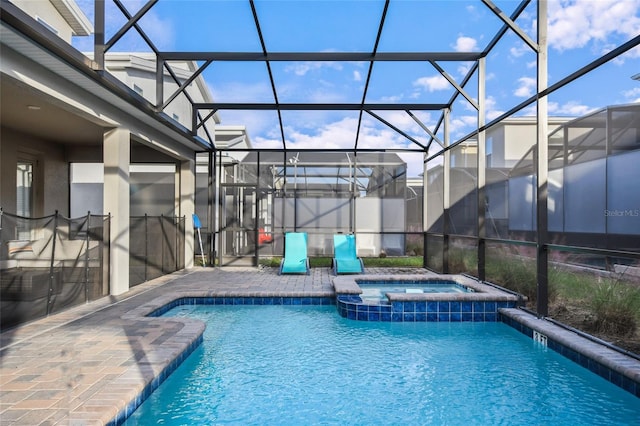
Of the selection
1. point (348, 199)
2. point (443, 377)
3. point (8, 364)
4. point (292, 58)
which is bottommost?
point (443, 377)

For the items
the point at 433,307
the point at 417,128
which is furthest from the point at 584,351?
the point at 417,128

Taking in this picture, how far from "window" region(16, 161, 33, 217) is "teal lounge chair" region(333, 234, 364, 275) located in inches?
274

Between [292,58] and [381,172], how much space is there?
179 inches

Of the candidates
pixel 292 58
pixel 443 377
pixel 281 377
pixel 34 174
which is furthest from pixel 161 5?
pixel 443 377

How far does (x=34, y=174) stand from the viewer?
8.97m

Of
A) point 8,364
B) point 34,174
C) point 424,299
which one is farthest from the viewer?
point 34,174

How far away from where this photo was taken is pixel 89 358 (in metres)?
3.49

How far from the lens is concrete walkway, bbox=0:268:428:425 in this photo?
2.59m

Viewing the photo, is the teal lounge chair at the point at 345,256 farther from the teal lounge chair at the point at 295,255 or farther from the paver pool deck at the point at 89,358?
the paver pool deck at the point at 89,358

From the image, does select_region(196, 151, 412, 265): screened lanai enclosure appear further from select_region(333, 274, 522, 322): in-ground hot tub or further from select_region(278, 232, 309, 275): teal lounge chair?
select_region(333, 274, 522, 322): in-ground hot tub

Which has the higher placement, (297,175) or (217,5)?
(217,5)

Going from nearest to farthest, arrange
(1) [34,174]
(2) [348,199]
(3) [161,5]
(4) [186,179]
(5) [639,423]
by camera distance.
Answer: (5) [639,423] < (3) [161,5] < (1) [34,174] < (4) [186,179] < (2) [348,199]

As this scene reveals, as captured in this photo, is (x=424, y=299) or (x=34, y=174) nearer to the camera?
(x=424, y=299)

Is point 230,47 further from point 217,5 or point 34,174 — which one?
point 34,174
